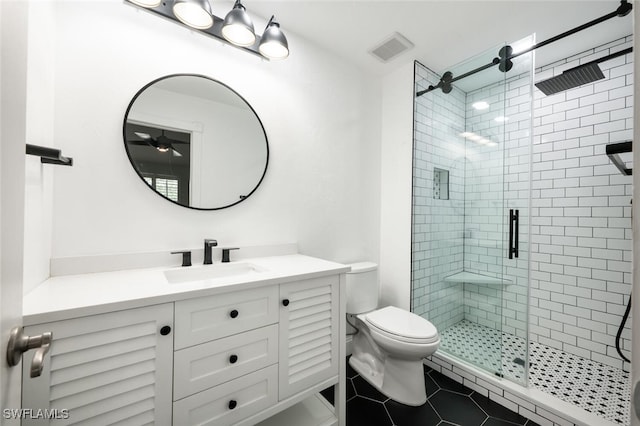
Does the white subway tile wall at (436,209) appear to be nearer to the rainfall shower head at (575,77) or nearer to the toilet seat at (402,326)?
the toilet seat at (402,326)

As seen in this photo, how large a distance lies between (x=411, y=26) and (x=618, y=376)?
116 inches

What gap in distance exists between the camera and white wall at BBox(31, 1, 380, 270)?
4.17ft

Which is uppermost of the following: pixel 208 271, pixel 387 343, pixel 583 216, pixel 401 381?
pixel 583 216

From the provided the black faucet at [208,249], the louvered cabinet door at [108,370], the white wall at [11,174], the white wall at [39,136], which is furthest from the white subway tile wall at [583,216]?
the white wall at [39,136]

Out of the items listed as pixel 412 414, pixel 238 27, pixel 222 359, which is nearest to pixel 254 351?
pixel 222 359

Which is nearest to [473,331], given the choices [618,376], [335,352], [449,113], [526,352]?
[526,352]

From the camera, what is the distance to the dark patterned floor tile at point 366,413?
61.7 inches

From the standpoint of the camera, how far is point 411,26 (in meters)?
1.92

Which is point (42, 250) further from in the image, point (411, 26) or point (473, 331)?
point (473, 331)

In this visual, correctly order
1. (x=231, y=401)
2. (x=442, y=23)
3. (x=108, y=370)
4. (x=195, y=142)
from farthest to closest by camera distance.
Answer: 1. (x=442, y=23)
2. (x=195, y=142)
3. (x=231, y=401)
4. (x=108, y=370)

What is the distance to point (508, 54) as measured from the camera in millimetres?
1888

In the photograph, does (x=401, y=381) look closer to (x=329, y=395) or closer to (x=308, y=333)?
(x=329, y=395)

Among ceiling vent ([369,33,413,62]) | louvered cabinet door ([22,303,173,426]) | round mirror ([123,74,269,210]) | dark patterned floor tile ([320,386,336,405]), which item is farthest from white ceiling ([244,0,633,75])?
dark patterned floor tile ([320,386,336,405])

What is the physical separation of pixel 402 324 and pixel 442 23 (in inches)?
83.6
